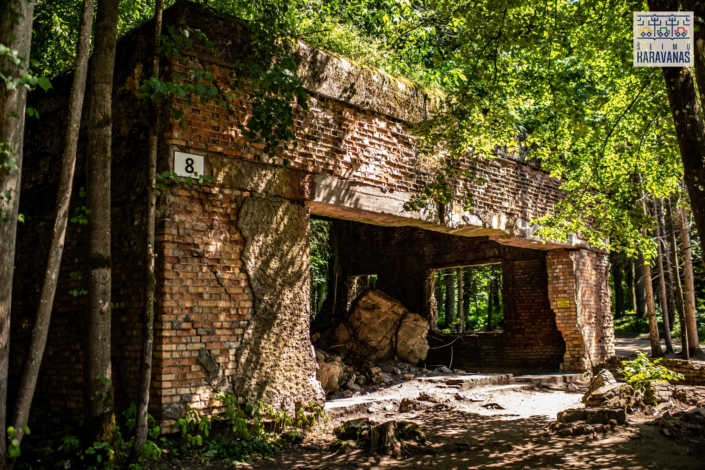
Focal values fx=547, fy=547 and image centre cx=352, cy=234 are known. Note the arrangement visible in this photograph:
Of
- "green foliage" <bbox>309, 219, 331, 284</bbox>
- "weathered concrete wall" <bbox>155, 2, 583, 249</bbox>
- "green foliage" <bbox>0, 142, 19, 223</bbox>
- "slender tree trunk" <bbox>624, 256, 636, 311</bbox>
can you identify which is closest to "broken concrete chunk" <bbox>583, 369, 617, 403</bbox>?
"weathered concrete wall" <bbox>155, 2, 583, 249</bbox>

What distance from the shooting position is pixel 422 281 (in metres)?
14.4

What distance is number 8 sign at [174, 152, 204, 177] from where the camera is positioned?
5586 mm

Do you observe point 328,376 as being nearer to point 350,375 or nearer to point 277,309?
point 350,375

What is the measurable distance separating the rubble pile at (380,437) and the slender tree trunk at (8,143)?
3501 millimetres

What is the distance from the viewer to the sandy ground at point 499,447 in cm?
540

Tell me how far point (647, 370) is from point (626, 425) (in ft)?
4.51

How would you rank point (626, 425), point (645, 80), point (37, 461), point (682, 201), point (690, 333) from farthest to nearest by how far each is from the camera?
point (690, 333), point (682, 201), point (645, 80), point (626, 425), point (37, 461)

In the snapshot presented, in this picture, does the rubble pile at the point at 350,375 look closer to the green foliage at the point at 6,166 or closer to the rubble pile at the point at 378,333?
the rubble pile at the point at 378,333

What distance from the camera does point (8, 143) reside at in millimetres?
3391

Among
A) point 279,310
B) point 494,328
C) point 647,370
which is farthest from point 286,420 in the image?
point 494,328

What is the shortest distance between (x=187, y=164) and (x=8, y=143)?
7.59 ft

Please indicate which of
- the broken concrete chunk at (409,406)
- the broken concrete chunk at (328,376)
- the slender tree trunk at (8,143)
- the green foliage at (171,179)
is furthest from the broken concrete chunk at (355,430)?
the slender tree trunk at (8,143)

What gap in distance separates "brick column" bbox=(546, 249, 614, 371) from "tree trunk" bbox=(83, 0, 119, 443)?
364 inches

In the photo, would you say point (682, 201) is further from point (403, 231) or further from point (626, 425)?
point (626, 425)
